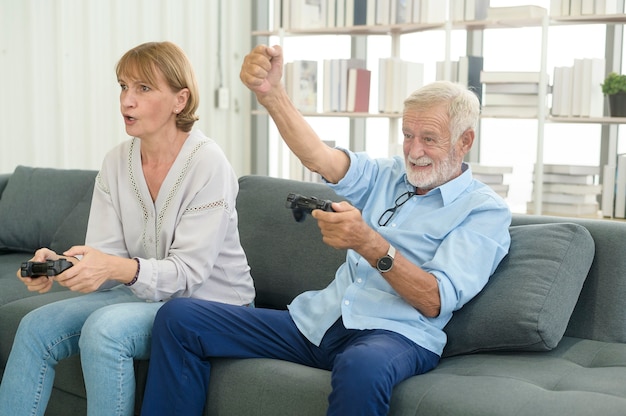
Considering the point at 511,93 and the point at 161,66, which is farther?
the point at 511,93

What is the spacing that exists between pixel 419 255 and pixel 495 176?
6.55 feet

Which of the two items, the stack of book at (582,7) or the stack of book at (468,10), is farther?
the stack of book at (468,10)

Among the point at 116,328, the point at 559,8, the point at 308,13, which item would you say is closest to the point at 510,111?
the point at 559,8

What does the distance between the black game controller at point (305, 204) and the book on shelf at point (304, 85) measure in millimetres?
2548

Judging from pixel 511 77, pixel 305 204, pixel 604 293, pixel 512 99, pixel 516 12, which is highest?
pixel 516 12

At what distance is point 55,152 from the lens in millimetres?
4145

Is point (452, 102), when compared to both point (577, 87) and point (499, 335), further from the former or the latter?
point (577, 87)

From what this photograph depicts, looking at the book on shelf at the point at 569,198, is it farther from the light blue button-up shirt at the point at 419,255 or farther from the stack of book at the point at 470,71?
the light blue button-up shirt at the point at 419,255

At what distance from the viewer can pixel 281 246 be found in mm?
2578

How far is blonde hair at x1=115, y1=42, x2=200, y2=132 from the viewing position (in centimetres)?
223

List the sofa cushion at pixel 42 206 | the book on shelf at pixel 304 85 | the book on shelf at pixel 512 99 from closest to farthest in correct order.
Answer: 1. the sofa cushion at pixel 42 206
2. the book on shelf at pixel 512 99
3. the book on shelf at pixel 304 85

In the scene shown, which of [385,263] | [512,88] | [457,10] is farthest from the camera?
[457,10]

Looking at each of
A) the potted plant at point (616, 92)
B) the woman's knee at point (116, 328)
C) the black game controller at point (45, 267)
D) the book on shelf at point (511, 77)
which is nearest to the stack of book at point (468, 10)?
the book on shelf at point (511, 77)

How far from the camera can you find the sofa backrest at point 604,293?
82.0 inches
